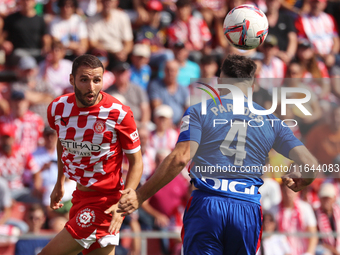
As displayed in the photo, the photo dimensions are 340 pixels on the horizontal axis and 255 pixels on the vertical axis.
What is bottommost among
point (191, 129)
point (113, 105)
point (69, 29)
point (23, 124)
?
point (191, 129)

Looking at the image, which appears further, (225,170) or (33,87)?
(33,87)

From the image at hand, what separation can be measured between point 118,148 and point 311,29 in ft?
30.3

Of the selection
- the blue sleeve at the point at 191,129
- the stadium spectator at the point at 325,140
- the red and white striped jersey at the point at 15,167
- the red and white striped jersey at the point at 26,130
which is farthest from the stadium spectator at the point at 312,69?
the blue sleeve at the point at 191,129

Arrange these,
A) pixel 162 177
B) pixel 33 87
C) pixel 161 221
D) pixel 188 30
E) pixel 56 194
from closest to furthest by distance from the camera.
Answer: pixel 162 177, pixel 56 194, pixel 161 221, pixel 33 87, pixel 188 30

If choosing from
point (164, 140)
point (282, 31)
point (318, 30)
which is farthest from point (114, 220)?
point (318, 30)

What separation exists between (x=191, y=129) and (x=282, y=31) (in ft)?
27.8

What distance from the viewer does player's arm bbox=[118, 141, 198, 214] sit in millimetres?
4066

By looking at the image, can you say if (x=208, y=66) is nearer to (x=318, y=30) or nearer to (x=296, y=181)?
(x=318, y=30)

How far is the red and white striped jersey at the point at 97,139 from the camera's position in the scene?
4.77 metres

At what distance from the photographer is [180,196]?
8.31 metres

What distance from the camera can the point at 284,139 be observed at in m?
4.46

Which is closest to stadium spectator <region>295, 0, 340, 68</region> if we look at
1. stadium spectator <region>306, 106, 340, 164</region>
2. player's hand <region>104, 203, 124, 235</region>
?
stadium spectator <region>306, 106, 340, 164</region>

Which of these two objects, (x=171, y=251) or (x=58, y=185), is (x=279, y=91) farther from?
(x=58, y=185)

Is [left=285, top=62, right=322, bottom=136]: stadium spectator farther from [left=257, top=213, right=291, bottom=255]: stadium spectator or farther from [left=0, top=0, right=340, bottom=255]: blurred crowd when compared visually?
[left=257, top=213, right=291, bottom=255]: stadium spectator
